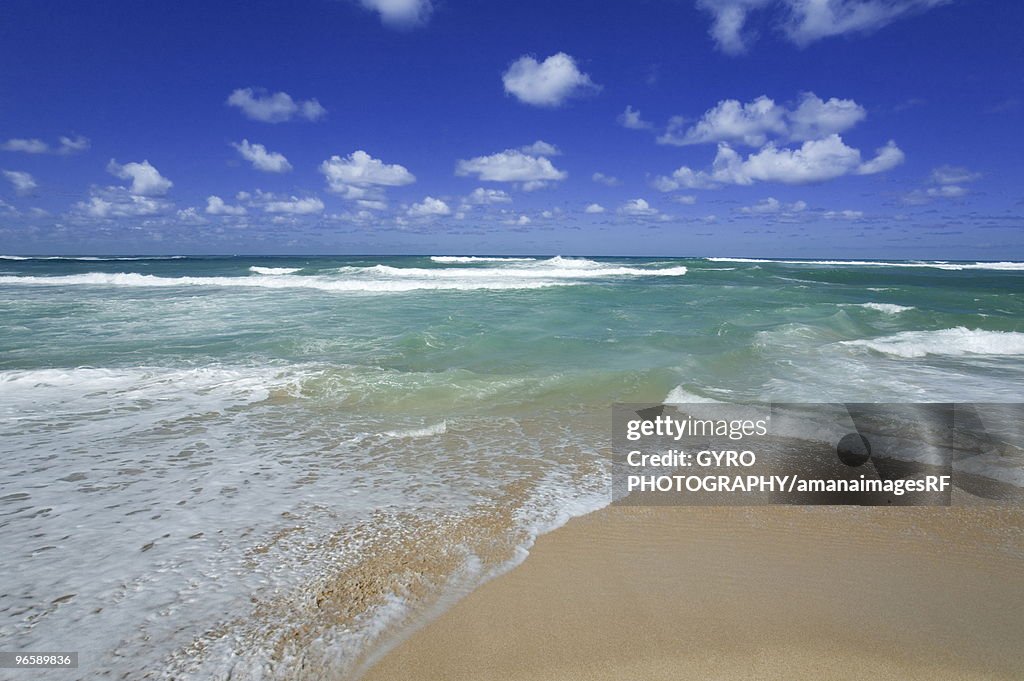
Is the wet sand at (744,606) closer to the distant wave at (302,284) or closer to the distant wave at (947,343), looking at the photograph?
the distant wave at (947,343)

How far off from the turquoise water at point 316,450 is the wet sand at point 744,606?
1.08 ft

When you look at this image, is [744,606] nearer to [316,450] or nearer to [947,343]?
[316,450]

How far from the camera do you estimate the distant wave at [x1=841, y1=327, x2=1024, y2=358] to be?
9.62m

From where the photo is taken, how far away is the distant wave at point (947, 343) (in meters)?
9.62

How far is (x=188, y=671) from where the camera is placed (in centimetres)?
219

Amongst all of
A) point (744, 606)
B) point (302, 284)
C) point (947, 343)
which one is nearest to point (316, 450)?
point (744, 606)

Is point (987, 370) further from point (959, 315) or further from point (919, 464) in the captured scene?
point (959, 315)

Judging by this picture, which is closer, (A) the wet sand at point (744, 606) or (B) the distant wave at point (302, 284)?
(A) the wet sand at point (744, 606)

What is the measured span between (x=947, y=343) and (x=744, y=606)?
10732 mm

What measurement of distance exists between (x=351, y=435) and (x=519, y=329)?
23.0ft

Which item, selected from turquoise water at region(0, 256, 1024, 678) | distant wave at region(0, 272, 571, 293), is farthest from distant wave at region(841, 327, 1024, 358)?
distant wave at region(0, 272, 571, 293)

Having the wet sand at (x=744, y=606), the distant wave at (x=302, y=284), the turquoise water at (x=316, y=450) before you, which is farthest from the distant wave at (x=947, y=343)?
the distant wave at (x=302, y=284)

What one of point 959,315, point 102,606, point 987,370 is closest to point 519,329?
point 987,370

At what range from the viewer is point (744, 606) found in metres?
2.67
